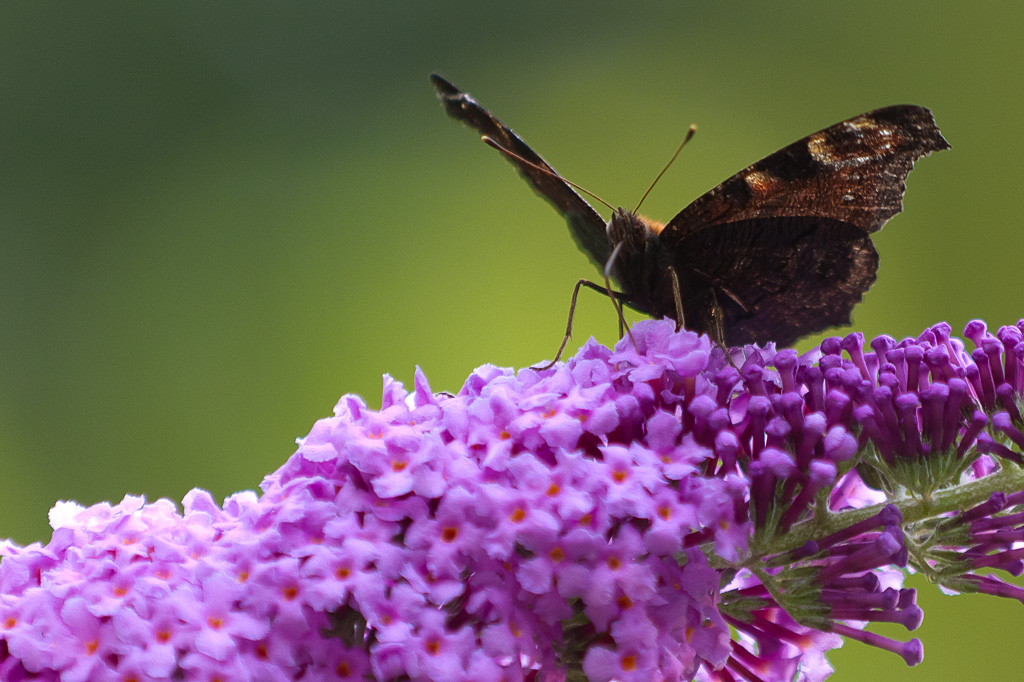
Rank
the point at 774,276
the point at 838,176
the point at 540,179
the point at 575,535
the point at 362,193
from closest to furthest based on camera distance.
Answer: the point at 575,535, the point at 838,176, the point at 774,276, the point at 540,179, the point at 362,193

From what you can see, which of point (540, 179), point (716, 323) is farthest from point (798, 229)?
point (540, 179)

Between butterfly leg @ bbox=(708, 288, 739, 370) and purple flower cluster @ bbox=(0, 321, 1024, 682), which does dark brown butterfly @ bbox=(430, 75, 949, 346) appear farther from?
purple flower cluster @ bbox=(0, 321, 1024, 682)

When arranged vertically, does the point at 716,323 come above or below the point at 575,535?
above

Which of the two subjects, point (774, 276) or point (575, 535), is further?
point (774, 276)

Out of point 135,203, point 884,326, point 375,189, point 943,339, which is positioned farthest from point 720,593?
point 135,203

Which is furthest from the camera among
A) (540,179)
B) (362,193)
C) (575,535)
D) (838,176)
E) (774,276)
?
(362,193)

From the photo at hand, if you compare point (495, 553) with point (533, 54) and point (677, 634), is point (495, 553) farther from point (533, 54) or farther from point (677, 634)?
point (533, 54)

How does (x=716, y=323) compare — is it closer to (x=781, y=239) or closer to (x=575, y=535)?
(x=781, y=239)
